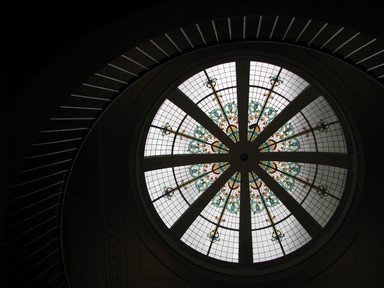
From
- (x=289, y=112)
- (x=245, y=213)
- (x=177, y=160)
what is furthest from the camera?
(x=245, y=213)

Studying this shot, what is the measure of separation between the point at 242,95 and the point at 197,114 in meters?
1.42

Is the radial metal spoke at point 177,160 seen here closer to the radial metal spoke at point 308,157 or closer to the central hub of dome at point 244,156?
the central hub of dome at point 244,156

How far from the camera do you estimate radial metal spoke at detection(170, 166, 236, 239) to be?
10.7 meters

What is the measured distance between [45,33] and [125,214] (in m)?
6.68

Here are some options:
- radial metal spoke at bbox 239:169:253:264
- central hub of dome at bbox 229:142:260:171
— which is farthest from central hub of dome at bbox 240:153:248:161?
radial metal spoke at bbox 239:169:253:264

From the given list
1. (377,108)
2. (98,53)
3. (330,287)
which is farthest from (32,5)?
(330,287)

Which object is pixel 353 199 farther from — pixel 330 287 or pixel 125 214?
pixel 125 214

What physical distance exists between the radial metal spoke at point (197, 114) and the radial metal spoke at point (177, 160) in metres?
0.51

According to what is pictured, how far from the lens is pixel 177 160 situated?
10961 millimetres

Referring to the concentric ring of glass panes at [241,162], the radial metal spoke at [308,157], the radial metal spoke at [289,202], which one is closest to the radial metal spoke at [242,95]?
the concentric ring of glass panes at [241,162]

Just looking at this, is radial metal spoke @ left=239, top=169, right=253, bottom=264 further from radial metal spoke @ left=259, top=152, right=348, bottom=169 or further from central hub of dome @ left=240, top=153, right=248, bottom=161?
radial metal spoke @ left=259, top=152, right=348, bottom=169

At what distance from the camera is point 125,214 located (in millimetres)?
9570

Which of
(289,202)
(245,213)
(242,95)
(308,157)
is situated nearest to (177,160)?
(245,213)

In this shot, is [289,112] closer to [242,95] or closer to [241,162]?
[242,95]
